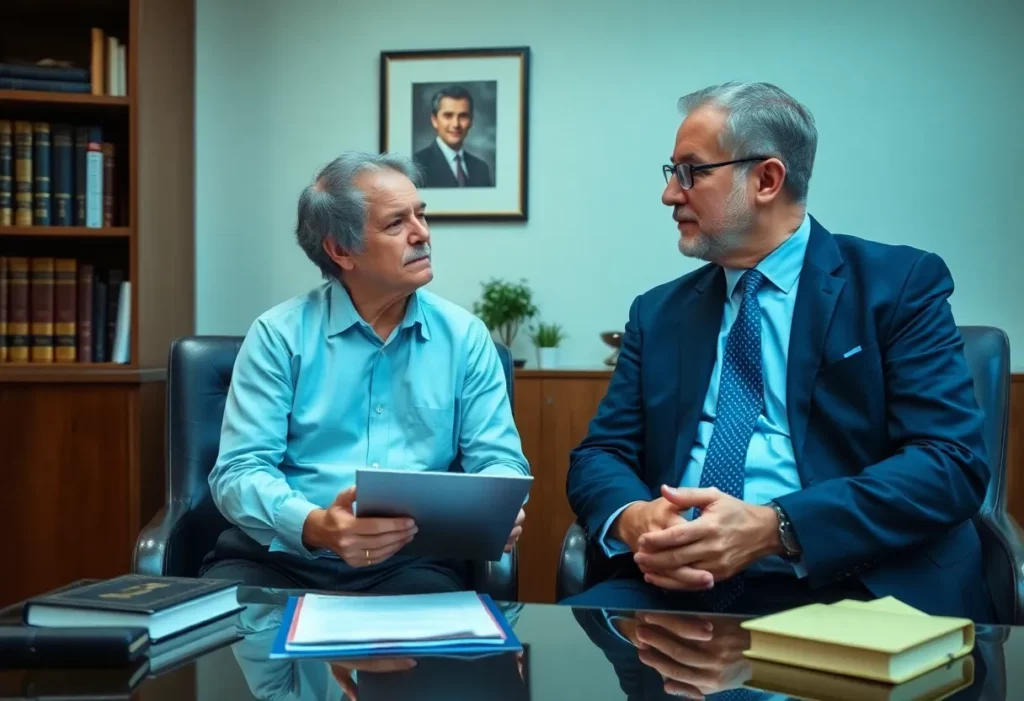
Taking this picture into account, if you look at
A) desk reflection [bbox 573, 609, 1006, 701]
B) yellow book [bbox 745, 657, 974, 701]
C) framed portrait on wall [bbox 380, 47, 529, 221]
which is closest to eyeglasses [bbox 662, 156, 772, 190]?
desk reflection [bbox 573, 609, 1006, 701]

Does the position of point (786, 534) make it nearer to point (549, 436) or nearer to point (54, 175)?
point (549, 436)

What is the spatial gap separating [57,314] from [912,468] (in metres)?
2.56

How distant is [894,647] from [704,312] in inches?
38.9

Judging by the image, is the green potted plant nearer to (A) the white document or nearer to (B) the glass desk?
(A) the white document

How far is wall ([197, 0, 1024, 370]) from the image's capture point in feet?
11.2

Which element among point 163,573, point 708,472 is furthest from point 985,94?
point 163,573

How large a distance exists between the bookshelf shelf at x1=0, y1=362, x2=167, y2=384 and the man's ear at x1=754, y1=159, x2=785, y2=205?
194cm

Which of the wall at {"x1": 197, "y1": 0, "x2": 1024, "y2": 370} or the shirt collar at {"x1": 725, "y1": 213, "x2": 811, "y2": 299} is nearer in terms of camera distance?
the shirt collar at {"x1": 725, "y1": 213, "x2": 811, "y2": 299}

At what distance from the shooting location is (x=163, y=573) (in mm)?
1976

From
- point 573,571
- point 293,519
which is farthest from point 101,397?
point 573,571

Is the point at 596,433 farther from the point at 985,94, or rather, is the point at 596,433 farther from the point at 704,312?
the point at 985,94

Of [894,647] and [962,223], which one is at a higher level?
[962,223]

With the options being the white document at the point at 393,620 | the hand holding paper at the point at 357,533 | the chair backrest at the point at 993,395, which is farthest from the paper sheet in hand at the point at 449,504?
the chair backrest at the point at 993,395

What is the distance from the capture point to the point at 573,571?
1881 millimetres
